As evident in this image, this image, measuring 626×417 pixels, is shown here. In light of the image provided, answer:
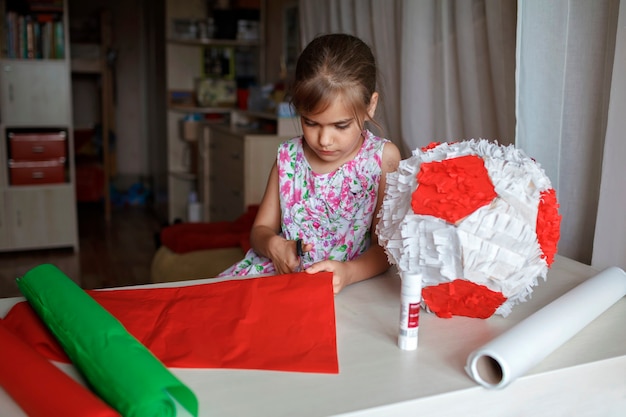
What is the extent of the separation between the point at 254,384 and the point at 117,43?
17.8 feet

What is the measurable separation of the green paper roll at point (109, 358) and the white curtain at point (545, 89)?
95cm

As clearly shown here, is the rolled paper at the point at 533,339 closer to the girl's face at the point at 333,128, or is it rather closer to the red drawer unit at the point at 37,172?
the girl's face at the point at 333,128

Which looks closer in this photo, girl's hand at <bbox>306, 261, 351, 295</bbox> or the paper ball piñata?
the paper ball piñata

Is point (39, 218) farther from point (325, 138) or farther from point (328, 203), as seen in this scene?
point (325, 138)

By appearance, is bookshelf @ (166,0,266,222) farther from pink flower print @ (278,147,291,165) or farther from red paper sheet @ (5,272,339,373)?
red paper sheet @ (5,272,339,373)

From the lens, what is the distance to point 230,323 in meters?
0.92

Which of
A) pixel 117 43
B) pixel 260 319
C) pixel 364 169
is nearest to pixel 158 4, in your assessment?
pixel 117 43

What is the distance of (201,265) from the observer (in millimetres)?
2305

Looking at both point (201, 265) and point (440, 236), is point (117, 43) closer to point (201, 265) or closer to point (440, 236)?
point (201, 265)

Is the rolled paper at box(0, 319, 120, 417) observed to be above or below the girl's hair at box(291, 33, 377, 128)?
below

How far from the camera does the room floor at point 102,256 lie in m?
3.46

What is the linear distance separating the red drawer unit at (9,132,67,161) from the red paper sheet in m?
3.10

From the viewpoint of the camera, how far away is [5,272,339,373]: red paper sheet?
821mm

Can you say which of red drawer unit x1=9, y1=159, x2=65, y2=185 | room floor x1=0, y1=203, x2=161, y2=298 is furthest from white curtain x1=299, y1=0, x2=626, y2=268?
red drawer unit x1=9, y1=159, x2=65, y2=185
